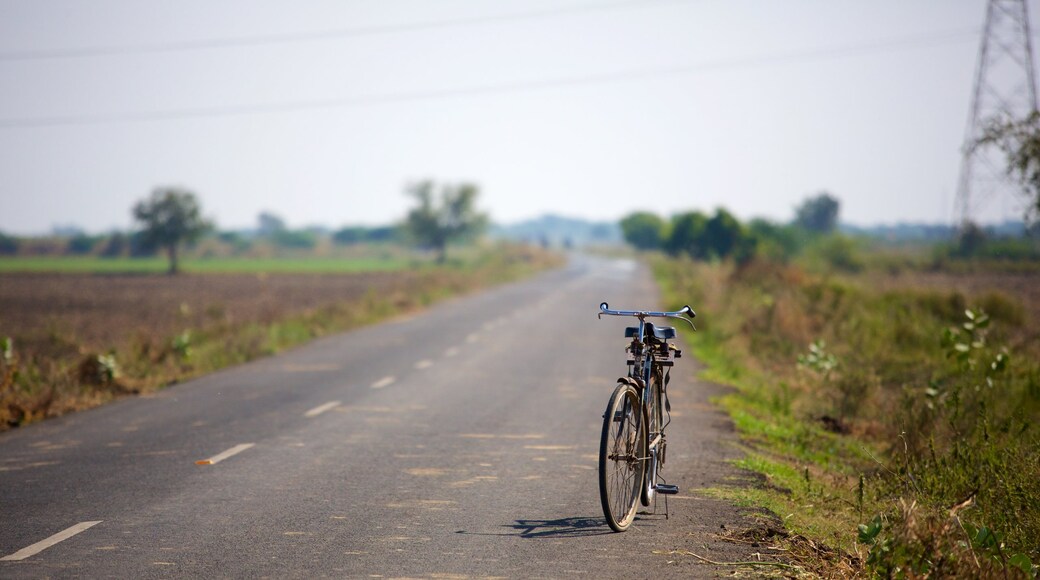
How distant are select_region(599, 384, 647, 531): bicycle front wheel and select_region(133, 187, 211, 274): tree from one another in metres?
95.9

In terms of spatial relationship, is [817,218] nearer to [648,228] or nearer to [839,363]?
[648,228]

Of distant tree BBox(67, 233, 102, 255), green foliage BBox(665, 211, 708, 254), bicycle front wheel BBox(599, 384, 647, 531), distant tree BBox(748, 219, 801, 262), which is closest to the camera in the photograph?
bicycle front wheel BBox(599, 384, 647, 531)

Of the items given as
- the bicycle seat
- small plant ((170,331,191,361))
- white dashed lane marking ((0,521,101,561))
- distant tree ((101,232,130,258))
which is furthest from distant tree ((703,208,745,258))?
distant tree ((101,232,130,258))

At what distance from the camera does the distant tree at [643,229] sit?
536 ft

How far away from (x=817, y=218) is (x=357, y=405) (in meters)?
134

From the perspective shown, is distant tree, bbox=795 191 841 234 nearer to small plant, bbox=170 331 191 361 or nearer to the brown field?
the brown field

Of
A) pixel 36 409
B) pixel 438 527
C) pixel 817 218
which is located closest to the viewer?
pixel 438 527

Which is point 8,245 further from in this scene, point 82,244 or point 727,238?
point 727,238


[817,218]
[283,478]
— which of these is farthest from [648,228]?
[283,478]

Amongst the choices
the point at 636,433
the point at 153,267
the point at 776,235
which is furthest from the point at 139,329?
the point at 153,267

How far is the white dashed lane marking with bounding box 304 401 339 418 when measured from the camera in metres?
12.5

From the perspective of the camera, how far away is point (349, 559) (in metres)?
6.09

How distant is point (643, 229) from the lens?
6649 inches

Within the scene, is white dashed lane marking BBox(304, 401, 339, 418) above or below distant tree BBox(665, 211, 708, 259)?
below
